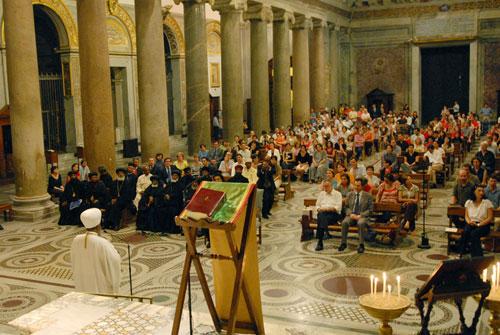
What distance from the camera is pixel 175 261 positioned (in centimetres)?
1005

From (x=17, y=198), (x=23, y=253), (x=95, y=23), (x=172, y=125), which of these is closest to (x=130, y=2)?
(x=172, y=125)

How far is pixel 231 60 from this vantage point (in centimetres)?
2045

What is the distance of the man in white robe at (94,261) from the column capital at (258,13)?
17.3 m

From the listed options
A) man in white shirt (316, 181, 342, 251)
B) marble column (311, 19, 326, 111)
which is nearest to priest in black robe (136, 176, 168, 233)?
man in white shirt (316, 181, 342, 251)

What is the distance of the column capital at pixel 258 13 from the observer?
74.3ft

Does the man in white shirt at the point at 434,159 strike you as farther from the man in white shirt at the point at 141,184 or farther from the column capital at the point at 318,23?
the column capital at the point at 318,23

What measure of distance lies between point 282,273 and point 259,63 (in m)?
15.2

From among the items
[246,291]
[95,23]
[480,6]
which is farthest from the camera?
[480,6]

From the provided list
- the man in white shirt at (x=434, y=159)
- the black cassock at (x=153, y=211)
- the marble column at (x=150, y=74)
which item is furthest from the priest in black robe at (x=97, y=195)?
the man in white shirt at (x=434, y=159)

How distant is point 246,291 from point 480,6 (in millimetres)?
29506

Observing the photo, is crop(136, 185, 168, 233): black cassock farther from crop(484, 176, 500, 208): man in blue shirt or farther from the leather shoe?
crop(484, 176, 500, 208): man in blue shirt

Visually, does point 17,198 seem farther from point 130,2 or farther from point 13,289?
point 130,2

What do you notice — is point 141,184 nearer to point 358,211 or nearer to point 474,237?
point 358,211

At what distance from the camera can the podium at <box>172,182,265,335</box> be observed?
4855 mm
